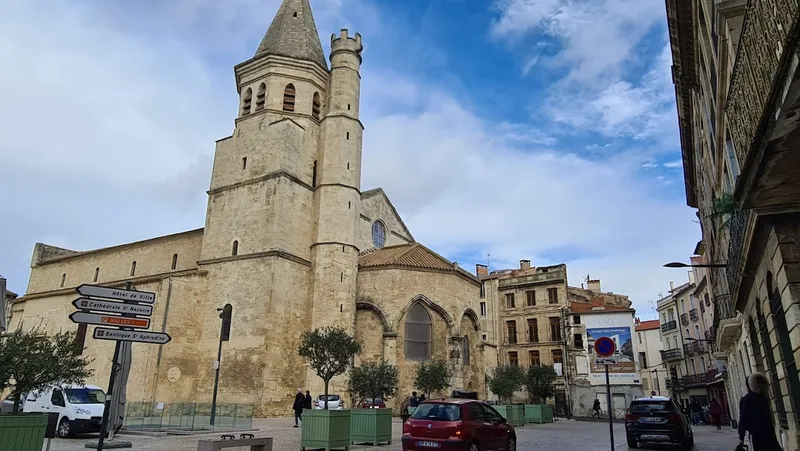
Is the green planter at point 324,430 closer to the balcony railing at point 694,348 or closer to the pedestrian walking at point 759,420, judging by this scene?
the pedestrian walking at point 759,420

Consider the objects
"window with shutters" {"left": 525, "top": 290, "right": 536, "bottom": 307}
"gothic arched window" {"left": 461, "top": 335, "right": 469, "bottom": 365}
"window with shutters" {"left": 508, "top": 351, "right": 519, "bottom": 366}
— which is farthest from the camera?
"window with shutters" {"left": 525, "top": 290, "right": 536, "bottom": 307}

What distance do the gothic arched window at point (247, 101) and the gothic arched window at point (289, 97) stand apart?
209cm

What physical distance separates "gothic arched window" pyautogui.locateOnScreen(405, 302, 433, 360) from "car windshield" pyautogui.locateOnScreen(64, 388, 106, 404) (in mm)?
13506

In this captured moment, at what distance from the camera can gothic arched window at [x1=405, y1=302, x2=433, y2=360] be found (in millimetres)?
24516

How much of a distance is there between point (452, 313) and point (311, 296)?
699cm

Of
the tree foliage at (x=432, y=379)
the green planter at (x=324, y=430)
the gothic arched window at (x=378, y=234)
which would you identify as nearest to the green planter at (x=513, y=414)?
the tree foliage at (x=432, y=379)

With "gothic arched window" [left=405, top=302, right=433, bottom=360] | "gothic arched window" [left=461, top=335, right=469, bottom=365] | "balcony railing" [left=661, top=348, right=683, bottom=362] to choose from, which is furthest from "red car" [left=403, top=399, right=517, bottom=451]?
"balcony railing" [left=661, top=348, right=683, bottom=362]

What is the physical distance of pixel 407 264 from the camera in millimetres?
25344

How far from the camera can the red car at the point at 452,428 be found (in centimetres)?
869

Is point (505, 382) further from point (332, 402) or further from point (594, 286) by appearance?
point (594, 286)

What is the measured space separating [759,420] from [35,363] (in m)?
10.5

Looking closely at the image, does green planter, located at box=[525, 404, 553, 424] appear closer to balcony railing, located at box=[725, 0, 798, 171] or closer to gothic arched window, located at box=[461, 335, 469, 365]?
gothic arched window, located at box=[461, 335, 469, 365]

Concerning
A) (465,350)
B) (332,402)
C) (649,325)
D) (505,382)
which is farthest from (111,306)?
(649,325)

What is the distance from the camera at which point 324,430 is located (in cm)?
1011
